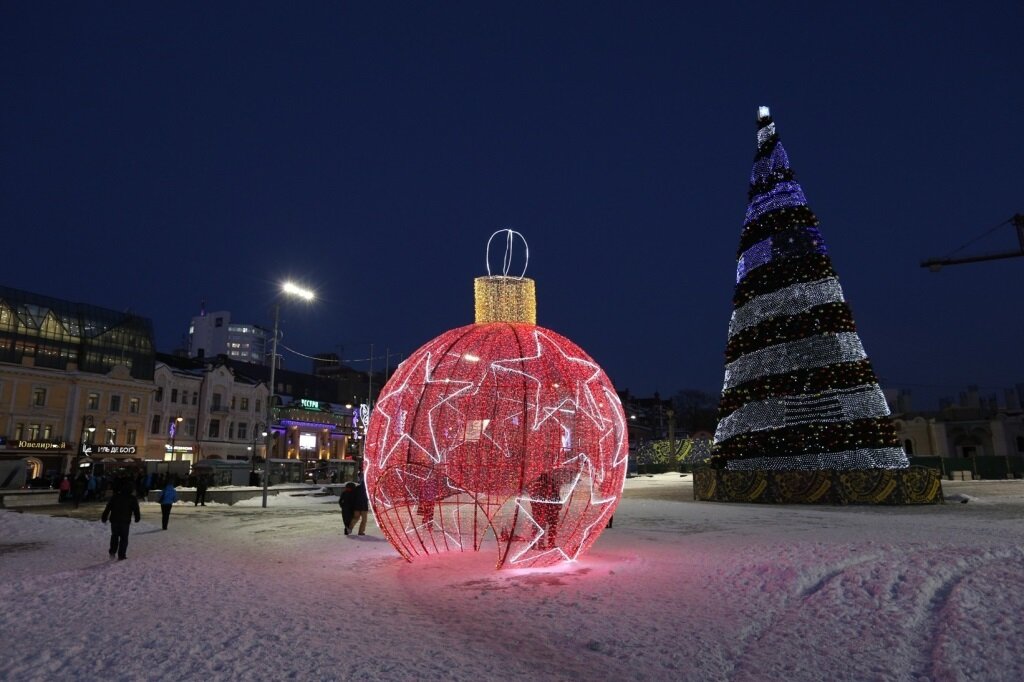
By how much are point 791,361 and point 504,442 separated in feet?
52.9

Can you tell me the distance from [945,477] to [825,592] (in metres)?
44.3

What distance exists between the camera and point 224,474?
35531 mm

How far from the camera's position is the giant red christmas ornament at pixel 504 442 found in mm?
8938

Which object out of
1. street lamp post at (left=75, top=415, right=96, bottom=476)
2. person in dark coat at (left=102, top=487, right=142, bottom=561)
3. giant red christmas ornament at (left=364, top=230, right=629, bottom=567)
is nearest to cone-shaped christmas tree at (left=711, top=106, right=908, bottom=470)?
giant red christmas ornament at (left=364, top=230, right=629, bottom=567)

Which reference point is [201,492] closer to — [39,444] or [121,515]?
[121,515]

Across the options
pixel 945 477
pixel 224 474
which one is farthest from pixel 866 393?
pixel 224 474

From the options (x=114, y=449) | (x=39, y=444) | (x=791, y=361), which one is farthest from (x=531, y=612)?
(x=114, y=449)

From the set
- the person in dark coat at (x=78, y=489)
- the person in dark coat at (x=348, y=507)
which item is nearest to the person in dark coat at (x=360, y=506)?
the person in dark coat at (x=348, y=507)

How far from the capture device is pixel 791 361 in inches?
859

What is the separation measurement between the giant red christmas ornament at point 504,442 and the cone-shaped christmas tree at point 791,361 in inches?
553

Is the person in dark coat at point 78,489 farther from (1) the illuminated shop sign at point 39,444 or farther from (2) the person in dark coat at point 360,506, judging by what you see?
(1) the illuminated shop sign at point 39,444

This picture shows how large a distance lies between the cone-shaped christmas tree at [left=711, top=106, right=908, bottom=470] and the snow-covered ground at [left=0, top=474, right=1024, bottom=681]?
29.2 ft

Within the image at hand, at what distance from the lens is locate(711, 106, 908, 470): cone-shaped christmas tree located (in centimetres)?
2103

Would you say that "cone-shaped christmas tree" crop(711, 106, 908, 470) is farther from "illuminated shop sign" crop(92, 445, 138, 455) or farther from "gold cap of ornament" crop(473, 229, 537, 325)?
"illuminated shop sign" crop(92, 445, 138, 455)
